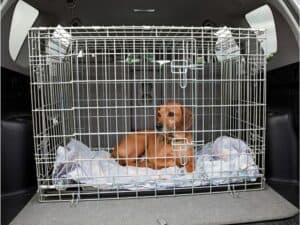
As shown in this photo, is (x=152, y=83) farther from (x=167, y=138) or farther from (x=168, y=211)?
(x=168, y=211)

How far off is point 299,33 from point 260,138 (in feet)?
1.83

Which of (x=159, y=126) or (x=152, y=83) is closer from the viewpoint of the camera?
(x=159, y=126)

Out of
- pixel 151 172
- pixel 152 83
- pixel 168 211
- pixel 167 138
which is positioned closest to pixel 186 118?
pixel 167 138

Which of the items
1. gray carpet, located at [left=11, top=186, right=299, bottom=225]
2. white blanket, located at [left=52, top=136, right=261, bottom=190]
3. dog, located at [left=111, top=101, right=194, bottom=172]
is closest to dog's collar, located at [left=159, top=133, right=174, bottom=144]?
dog, located at [left=111, top=101, right=194, bottom=172]

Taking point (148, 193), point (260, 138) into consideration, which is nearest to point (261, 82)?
point (260, 138)

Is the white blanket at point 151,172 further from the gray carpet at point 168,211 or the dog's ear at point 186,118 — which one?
the dog's ear at point 186,118

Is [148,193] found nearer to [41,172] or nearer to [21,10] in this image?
[41,172]

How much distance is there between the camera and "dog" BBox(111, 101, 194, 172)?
60.9 inches

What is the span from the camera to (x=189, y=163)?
1.55 meters

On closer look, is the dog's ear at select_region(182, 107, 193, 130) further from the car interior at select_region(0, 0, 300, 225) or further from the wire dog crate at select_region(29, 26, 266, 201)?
the car interior at select_region(0, 0, 300, 225)

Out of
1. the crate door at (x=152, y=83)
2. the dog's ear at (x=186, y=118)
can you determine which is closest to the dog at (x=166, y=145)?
the dog's ear at (x=186, y=118)

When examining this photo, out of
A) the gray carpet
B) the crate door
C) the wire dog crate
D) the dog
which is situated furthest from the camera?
the crate door

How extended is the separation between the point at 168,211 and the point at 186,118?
57cm

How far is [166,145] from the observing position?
160cm
